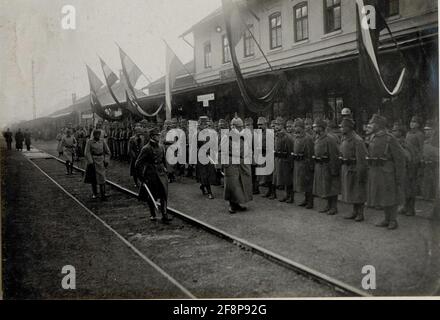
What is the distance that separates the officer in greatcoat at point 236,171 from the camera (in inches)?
318

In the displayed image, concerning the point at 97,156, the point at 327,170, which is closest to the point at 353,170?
the point at 327,170

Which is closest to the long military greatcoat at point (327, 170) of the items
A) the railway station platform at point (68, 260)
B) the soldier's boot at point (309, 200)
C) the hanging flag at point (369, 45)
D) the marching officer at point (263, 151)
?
the soldier's boot at point (309, 200)

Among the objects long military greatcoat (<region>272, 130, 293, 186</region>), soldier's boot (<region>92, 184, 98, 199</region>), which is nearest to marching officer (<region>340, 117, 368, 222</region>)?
long military greatcoat (<region>272, 130, 293, 186</region>)

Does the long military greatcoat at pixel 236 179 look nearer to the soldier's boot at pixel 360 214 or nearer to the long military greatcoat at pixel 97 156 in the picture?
the soldier's boot at pixel 360 214

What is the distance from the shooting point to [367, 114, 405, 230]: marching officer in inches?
250

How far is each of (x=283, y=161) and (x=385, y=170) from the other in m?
2.71

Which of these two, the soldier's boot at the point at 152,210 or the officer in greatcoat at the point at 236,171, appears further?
the officer in greatcoat at the point at 236,171

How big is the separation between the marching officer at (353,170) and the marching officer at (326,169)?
1.33 feet

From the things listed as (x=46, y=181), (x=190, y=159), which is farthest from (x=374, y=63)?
(x=46, y=181)

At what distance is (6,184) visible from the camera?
13.9 m

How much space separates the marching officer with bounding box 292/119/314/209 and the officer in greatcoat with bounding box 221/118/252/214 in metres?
1.01

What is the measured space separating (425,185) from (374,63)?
2408mm

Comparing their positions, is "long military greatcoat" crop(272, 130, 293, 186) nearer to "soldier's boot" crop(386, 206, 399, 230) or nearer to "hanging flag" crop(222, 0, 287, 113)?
"hanging flag" crop(222, 0, 287, 113)
